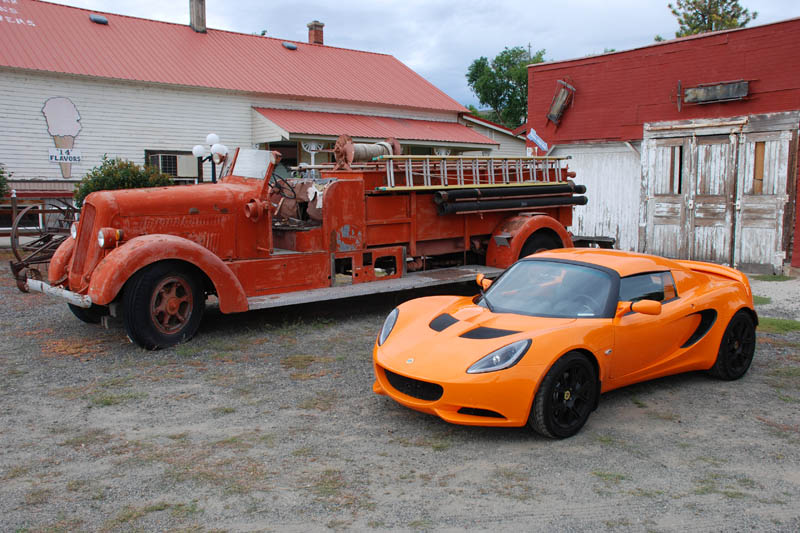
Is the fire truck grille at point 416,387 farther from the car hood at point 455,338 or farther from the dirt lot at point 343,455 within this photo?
the dirt lot at point 343,455

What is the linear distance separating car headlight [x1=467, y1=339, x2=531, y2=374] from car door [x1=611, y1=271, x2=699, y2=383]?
909mm

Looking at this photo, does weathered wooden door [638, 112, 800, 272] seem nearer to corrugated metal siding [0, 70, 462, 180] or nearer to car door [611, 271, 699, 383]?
car door [611, 271, 699, 383]

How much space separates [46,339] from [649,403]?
6641 millimetres

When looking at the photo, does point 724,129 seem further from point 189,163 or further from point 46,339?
point 189,163

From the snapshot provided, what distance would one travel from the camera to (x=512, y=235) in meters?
10.4

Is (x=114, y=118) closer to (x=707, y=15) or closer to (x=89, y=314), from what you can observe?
(x=89, y=314)

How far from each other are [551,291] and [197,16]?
22452 millimetres

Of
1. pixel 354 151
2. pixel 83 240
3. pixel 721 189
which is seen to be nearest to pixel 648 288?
pixel 354 151

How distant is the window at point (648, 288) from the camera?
213 inches

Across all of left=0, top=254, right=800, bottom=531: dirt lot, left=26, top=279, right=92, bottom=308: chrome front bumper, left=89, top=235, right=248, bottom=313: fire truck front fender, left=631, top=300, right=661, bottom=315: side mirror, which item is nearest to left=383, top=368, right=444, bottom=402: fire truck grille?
left=0, top=254, right=800, bottom=531: dirt lot

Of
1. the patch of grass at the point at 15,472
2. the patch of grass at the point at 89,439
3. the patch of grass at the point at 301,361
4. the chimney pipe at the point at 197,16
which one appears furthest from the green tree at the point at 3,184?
the patch of grass at the point at 15,472

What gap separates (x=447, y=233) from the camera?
1016 centimetres

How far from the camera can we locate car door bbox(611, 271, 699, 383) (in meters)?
5.16

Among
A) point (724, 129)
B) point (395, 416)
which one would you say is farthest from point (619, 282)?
point (724, 129)
